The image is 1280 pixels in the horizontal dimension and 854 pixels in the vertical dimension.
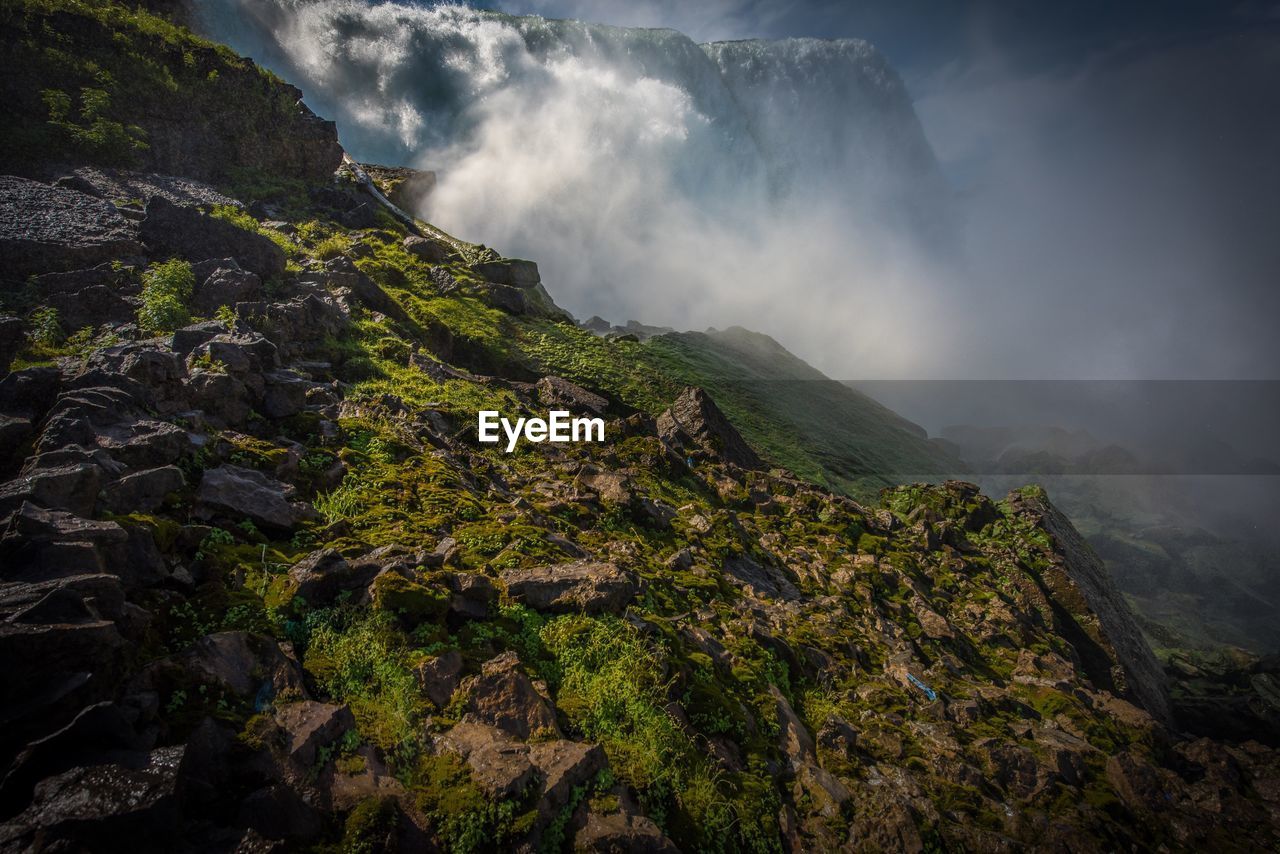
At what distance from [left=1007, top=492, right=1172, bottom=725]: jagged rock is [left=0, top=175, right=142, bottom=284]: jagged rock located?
90.3 feet

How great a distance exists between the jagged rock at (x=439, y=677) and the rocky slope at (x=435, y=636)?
0.10 ft

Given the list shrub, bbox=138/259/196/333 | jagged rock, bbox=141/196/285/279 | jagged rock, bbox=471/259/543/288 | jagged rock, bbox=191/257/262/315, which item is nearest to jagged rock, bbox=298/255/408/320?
jagged rock, bbox=141/196/285/279

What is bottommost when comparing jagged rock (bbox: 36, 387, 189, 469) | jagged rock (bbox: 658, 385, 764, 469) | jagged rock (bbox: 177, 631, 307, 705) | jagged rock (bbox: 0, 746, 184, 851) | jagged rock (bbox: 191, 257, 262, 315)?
jagged rock (bbox: 0, 746, 184, 851)

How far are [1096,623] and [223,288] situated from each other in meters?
24.7

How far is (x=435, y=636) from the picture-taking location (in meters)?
5.39

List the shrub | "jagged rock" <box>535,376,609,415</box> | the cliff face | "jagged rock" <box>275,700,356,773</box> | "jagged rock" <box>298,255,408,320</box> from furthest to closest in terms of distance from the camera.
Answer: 1. the cliff face
2. "jagged rock" <box>298,255,408,320</box>
3. "jagged rock" <box>535,376,609,415</box>
4. the shrub
5. "jagged rock" <box>275,700,356,773</box>

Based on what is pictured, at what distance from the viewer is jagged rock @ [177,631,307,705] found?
4.24 meters

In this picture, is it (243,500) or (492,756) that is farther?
(243,500)

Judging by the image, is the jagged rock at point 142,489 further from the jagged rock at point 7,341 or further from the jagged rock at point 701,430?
the jagged rock at point 701,430

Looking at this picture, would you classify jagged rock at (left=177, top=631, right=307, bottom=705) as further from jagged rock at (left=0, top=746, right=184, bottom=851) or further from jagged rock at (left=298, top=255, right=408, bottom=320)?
jagged rock at (left=298, top=255, right=408, bottom=320)

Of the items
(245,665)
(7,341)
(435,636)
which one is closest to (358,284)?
(7,341)

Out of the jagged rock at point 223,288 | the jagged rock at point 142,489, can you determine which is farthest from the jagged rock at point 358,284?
the jagged rock at point 142,489

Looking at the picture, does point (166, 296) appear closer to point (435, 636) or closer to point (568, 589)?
point (435, 636)

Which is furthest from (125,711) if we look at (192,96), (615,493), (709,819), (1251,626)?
(1251,626)
